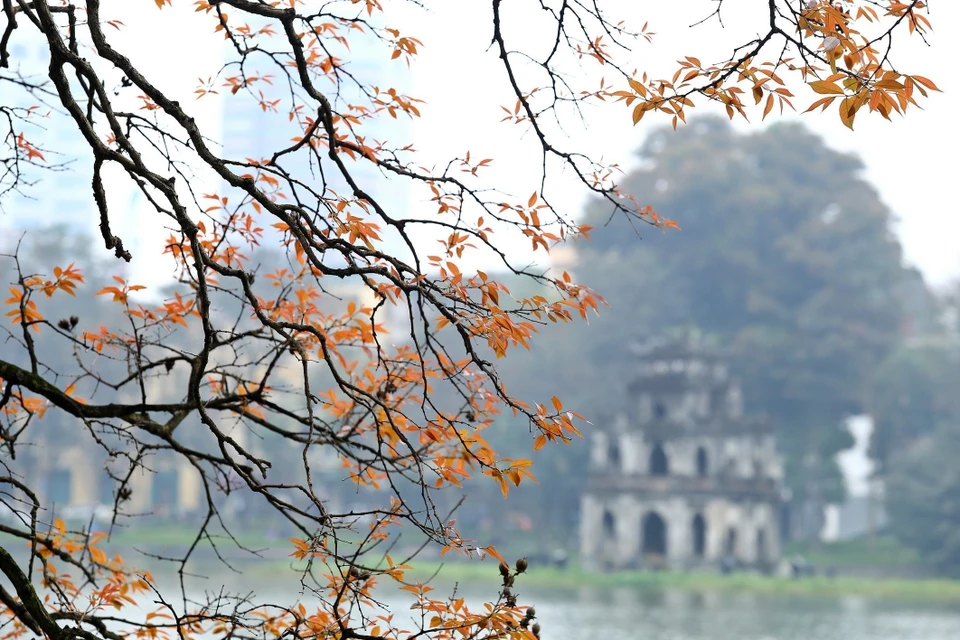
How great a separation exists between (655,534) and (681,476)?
194 cm

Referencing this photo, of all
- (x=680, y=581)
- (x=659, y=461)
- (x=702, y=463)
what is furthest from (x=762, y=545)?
(x=680, y=581)

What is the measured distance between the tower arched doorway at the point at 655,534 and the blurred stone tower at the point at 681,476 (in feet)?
0.07

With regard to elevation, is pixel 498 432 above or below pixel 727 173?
below

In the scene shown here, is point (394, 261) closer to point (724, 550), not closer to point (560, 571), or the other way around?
point (560, 571)

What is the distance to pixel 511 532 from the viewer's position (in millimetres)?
34469

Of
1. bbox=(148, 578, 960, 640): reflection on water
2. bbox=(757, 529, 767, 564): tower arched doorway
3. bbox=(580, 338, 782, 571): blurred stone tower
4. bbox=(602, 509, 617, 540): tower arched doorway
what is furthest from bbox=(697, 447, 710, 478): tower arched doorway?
bbox=(148, 578, 960, 640): reflection on water

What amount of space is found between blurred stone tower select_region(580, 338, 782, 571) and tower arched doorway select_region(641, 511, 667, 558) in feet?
0.07

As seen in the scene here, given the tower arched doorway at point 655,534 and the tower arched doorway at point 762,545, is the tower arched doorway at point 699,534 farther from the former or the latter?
the tower arched doorway at point 762,545

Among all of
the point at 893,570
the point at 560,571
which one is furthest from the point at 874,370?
the point at 560,571

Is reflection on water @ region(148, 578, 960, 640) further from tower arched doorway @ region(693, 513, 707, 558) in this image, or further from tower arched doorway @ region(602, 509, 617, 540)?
tower arched doorway @ region(602, 509, 617, 540)

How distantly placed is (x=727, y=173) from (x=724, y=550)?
10.2 metres

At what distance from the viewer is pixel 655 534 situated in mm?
32312

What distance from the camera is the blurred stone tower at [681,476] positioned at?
1211 inches

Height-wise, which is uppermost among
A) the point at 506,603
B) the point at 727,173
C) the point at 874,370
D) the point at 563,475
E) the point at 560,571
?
the point at 727,173
